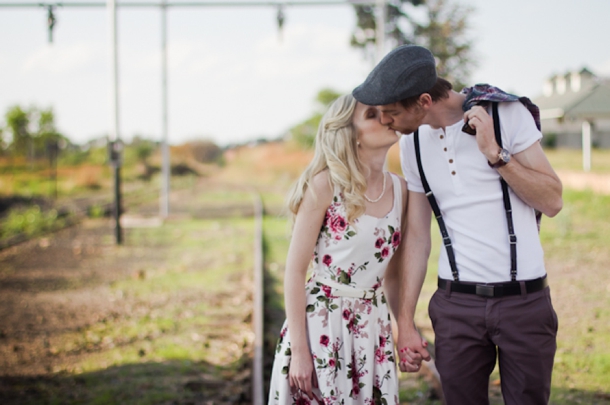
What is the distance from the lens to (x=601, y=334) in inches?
221

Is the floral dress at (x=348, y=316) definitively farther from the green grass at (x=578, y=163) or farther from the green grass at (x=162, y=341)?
the green grass at (x=578, y=163)

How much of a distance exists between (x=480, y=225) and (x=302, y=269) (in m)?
0.72

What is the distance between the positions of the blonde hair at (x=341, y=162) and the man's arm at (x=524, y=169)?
484mm

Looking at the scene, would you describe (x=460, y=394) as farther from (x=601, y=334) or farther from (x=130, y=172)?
(x=130, y=172)

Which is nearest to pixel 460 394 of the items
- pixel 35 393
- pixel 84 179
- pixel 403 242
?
pixel 403 242

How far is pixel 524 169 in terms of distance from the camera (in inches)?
88.5

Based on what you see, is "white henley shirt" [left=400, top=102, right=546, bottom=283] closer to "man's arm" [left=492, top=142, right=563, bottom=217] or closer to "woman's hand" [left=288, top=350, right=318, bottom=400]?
"man's arm" [left=492, top=142, right=563, bottom=217]

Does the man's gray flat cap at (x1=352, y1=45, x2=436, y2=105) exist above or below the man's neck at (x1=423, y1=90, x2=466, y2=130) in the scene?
above

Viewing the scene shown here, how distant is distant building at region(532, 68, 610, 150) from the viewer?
23.8 m

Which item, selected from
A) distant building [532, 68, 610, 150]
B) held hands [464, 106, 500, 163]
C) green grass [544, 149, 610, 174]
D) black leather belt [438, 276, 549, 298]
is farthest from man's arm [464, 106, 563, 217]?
distant building [532, 68, 610, 150]

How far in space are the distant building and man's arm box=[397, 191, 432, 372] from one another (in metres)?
20.3

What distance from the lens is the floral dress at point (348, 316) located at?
8.35ft

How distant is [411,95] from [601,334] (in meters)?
4.28

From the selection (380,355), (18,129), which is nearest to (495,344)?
(380,355)
